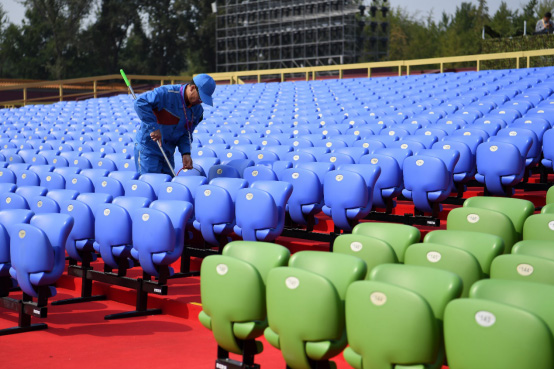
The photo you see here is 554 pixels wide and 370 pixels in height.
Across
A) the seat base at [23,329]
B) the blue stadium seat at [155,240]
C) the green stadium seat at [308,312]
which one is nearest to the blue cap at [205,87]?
the blue stadium seat at [155,240]

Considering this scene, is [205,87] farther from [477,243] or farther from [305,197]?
[477,243]

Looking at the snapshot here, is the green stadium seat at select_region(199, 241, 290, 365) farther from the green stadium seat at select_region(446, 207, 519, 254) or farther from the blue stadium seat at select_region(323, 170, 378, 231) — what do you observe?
the blue stadium seat at select_region(323, 170, 378, 231)

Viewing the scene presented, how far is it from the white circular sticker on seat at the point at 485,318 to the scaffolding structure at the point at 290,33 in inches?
1027

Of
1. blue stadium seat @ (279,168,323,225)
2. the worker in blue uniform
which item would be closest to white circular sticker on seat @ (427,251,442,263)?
blue stadium seat @ (279,168,323,225)

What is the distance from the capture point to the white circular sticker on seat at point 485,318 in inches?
89.4

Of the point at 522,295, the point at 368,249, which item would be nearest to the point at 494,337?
the point at 522,295

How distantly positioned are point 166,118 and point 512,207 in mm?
3613

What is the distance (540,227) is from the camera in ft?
12.6

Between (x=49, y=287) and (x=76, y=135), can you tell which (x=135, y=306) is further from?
(x=76, y=135)

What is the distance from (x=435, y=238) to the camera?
3.59 meters

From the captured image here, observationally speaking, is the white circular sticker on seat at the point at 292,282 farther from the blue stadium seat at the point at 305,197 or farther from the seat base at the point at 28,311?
the blue stadium seat at the point at 305,197

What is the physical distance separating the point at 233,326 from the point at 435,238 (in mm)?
1199

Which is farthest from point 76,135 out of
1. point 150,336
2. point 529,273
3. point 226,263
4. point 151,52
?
point 151,52

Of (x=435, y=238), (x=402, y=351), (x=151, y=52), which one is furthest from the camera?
(x=151, y=52)
